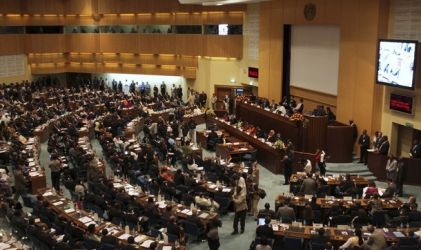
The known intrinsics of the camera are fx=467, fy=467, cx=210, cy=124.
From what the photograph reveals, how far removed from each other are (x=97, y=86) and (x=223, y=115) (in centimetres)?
1590

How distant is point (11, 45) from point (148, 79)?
11.1 m

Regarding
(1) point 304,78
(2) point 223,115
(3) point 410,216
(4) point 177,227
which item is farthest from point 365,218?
(2) point 223,115

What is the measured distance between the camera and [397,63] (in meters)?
17.9

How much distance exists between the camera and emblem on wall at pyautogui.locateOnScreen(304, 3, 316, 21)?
78.6 ft

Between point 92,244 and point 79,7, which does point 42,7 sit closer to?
point 79,7

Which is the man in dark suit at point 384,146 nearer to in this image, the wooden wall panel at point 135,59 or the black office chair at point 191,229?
the black office chair at point 191,229

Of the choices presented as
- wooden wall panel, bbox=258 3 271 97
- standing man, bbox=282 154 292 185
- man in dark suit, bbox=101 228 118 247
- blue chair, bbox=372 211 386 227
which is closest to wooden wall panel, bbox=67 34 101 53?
wooden wall panel, bbox=258 3 271 97

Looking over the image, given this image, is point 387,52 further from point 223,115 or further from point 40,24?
point 40,24

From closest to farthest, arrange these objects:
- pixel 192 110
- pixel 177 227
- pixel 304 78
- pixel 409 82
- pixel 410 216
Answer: pixel 177 227
pixel 410 216
pixel 409 82
pixel 304 78
pixel 192 110

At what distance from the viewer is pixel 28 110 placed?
27.9m

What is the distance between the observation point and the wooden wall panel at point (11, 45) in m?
36.2

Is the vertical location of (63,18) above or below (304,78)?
above

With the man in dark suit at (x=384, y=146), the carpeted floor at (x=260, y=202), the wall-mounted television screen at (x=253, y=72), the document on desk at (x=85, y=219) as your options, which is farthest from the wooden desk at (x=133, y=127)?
the man in dark suit at (x=384, y=146)

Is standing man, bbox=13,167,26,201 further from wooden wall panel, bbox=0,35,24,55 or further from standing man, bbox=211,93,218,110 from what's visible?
wooden wall panel, bbox=0,35,24,55
